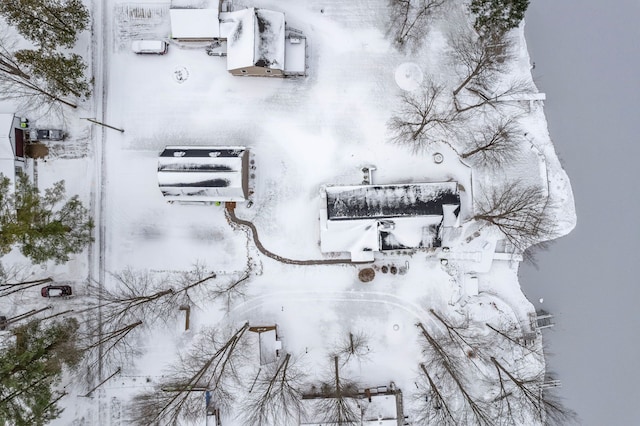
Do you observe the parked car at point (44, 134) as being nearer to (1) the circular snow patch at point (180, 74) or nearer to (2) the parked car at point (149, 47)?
(2) the parked car at point (149, 47)

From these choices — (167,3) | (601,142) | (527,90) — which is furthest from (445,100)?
(167,3)

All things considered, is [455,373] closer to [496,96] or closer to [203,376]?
[203,376]

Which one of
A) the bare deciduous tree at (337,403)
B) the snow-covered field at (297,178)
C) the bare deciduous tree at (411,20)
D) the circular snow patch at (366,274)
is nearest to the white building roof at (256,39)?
the snow-covered field at (297,178)

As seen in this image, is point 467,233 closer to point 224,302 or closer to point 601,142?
point 601,142

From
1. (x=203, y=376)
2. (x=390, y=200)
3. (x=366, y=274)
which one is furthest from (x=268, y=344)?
(x=390, y=200)

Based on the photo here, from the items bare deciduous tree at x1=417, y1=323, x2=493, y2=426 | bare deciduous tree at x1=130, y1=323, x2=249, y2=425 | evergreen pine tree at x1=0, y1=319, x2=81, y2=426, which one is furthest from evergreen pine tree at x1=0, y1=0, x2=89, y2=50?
bare deciduous tree at x1=417, y1=323, x2=493, y2=426
